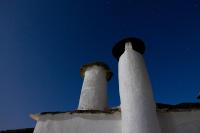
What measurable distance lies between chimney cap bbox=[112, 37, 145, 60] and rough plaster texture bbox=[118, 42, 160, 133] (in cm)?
49

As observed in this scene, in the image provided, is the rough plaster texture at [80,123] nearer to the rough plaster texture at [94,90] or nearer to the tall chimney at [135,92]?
the tall chimney at [135,92]

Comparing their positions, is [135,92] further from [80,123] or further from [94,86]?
[94,86]

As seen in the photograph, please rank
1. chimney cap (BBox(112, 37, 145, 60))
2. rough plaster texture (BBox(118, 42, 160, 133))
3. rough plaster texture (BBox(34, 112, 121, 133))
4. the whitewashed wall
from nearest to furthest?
Result: rough plaster texture (BBox(118, 42, 160, 133)) < the whitewashed wall < rough plaster texture (BBox(34, 112, 121, 133)) < chimney cap (BBox(112, 37, 145, 60))

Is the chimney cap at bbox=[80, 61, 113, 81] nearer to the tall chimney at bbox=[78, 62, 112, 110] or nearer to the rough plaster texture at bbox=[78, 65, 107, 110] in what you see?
the tall chimney at bbox=[78, 62, 112, 110]

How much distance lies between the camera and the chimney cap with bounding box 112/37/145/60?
27.5ft

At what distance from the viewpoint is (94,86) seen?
10.3 metres

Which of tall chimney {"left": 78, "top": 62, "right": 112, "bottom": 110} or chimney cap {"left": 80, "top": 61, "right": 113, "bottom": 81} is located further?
chimney cap {"left": 80, "top": 61, "right": 113, "bottom": 81}

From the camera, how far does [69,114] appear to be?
266 inches

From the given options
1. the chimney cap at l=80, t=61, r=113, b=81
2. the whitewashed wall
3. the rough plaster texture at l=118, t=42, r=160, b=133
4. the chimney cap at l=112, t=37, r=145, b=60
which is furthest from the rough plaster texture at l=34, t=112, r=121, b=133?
the chimney cap at l=80, t=61, r=113, b=81


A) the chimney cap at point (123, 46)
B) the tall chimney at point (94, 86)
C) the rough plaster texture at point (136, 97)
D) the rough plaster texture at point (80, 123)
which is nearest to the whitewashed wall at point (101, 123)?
the rough plaster texture at point (80, 123)

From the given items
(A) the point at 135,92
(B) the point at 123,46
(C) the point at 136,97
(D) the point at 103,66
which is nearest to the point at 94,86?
(D) the point at 103,66

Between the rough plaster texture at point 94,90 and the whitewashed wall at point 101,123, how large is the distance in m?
2.69

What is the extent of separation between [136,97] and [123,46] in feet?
9.53

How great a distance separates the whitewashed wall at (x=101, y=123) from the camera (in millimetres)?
5993
